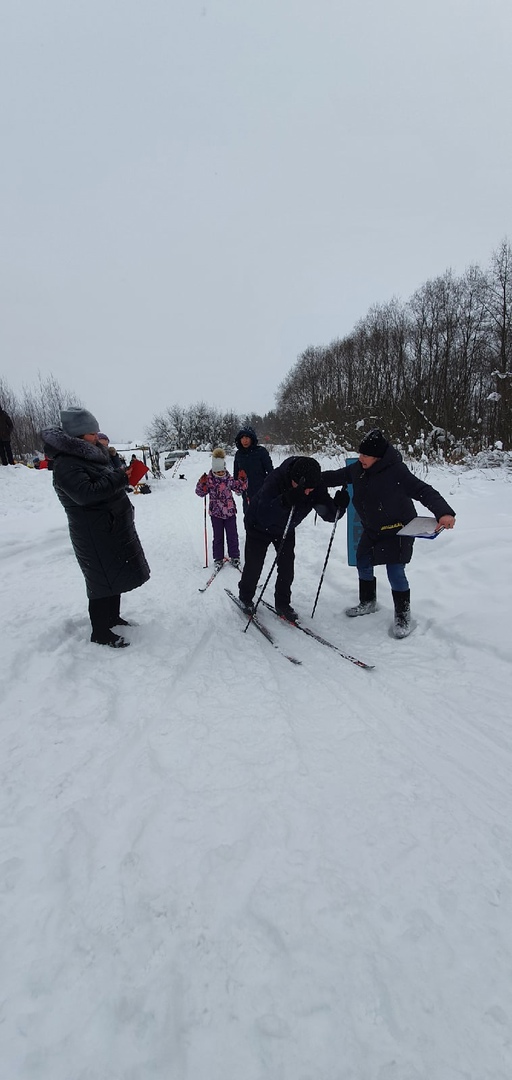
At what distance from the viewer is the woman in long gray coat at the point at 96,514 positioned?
3465 mm

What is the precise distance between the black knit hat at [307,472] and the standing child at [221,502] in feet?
7.85

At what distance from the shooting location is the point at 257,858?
6.39ft

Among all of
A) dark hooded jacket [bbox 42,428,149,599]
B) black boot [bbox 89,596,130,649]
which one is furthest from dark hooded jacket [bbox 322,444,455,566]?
black boot [bbox 89,596,130,649]

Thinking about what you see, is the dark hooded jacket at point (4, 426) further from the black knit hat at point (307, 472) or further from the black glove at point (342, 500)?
the black glove at point (342, 500)

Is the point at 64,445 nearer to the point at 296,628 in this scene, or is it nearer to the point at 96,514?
the point at 96,514

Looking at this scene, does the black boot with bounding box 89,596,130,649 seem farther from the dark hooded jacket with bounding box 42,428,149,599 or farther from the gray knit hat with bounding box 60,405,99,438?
the gray knit hat with bounding box 60,405,99,438

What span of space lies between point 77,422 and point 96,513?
799 mm

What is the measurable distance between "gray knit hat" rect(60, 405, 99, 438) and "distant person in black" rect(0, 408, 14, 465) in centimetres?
1204

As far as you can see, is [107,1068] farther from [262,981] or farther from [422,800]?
[422,800]

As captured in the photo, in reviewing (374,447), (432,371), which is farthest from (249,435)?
(432,371)

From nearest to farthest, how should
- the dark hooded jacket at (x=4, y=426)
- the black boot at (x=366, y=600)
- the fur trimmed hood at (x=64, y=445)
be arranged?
1. the fur trimmed hood at (x=64, y=445)
2. the black boot at (x=366, y=600)
3. the dark hooded jacket at (x=4, y=426)

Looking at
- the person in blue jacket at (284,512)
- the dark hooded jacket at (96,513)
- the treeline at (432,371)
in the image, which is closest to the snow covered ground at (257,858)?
the dark hooded jacket at (96,513)

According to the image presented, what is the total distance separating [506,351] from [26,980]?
31753 mm

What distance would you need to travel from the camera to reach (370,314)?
3688 cm
